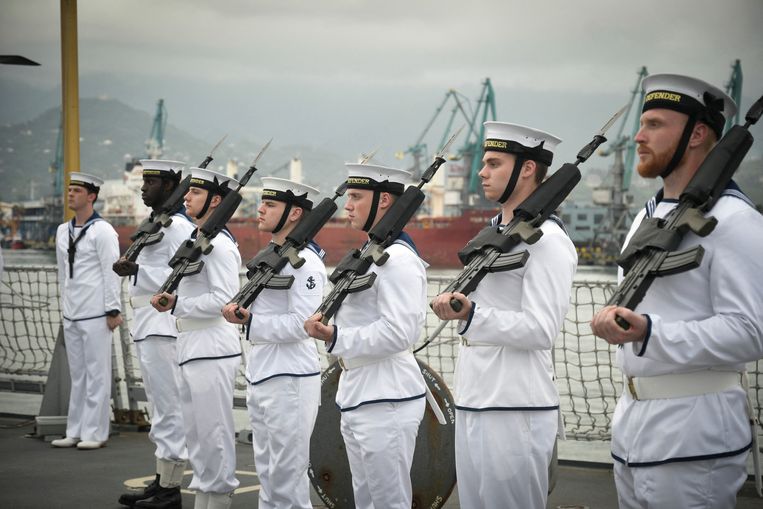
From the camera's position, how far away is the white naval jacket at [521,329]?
136 inches

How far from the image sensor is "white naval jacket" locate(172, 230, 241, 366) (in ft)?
17.2

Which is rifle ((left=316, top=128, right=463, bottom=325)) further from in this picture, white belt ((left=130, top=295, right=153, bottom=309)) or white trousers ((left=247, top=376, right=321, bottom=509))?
white belt ((left=130, top=295, right=153, bottom=309))

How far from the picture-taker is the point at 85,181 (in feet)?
24.8

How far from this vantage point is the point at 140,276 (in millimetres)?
6324

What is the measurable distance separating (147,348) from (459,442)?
3.21 metres

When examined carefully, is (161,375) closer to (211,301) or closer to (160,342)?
(160,342)

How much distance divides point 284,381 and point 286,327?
26 cm

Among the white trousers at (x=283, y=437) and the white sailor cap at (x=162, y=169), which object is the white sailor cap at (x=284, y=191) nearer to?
the white trousers at (x=283, y=437)

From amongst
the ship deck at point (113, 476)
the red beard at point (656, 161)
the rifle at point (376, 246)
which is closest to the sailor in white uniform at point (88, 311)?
the ship deck at point (113, 476)

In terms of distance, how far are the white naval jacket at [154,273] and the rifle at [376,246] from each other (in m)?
2.34

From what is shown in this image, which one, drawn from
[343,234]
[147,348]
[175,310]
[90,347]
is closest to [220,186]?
[175,310]

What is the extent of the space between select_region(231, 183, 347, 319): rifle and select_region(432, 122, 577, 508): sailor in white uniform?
142 cm

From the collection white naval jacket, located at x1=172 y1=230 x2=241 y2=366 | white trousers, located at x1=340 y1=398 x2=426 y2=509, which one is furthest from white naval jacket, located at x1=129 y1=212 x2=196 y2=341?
white trousers, located at x1=340 y1=398 x2=426 y2=509

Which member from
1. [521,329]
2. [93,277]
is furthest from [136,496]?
[521,329]
